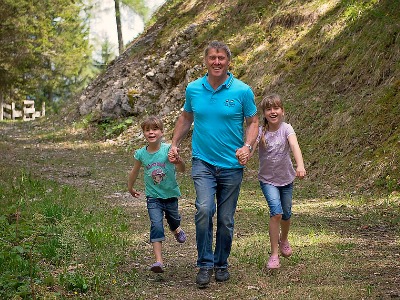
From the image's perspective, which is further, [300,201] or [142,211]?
[300,201]

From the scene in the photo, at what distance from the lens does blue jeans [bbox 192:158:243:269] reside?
6.26m

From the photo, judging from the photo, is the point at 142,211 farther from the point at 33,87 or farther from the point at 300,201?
the point at 33,87

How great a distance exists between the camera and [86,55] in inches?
2335

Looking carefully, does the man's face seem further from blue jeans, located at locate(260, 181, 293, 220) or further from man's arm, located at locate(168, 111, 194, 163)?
blue jeans, located at locate(260, 181, 293, 220)

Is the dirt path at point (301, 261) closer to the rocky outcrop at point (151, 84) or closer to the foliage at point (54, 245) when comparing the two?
the foliage at point (54, 245)

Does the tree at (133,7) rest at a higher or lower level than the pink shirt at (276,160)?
higher

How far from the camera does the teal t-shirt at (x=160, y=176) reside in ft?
22.6

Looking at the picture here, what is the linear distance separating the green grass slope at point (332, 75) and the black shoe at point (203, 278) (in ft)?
19.0

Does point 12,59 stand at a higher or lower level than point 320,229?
higher

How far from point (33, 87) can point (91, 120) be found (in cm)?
2743

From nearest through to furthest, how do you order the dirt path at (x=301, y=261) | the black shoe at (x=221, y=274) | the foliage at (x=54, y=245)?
1. the foliage at (x=54, y=245)
2. the dirt path at (x=301, y=261)
3. the black shoe at (x=221, y=274)

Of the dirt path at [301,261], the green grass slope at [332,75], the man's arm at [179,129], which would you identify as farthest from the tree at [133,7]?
the man's arm at [179,129]

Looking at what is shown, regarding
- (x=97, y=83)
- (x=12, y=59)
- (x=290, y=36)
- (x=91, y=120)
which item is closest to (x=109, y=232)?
(x=290, y=36)

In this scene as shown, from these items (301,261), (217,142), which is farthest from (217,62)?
(301,261)
